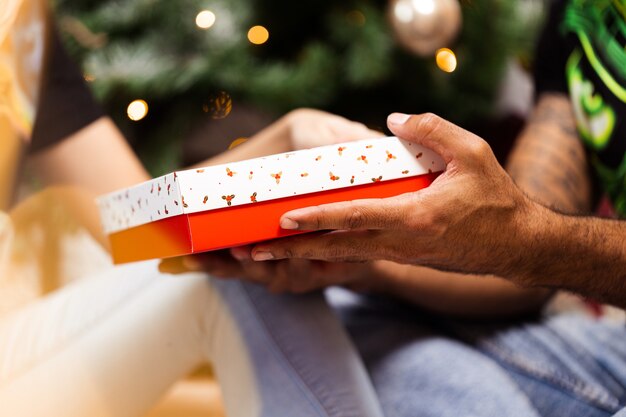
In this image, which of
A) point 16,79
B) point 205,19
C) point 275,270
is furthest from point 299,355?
point 205,19

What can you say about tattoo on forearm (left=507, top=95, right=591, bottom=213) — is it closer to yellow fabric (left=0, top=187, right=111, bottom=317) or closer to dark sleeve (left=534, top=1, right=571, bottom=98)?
dark sleeve (left=534, top=1, right=571, bottom=98)

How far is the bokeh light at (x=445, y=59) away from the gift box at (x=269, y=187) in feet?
2.08

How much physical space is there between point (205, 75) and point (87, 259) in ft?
1.26

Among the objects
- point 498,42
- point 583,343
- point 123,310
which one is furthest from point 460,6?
point 123,310

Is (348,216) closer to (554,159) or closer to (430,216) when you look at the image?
(430,216)

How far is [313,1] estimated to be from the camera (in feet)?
3.43

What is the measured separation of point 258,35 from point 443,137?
2.22 feet

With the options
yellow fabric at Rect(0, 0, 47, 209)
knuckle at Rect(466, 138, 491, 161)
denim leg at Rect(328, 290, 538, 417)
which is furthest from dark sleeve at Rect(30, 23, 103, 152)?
knuckle at Rect(466, 138, 491, 161)

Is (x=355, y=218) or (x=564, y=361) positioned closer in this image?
(x=355, y=218)

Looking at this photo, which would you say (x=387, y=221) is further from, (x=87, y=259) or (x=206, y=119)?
(x=206, y=119)

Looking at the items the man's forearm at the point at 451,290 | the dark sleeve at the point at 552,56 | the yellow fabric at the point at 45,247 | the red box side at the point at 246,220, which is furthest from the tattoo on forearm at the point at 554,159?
the yellow fabric at the point at 45,247

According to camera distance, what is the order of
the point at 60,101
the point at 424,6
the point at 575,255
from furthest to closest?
the point at 424,6 → the point at 60,101 → the point at 575,255

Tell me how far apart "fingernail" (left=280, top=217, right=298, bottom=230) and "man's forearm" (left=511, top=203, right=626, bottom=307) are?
0.17 meters

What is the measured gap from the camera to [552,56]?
32.2 inches
